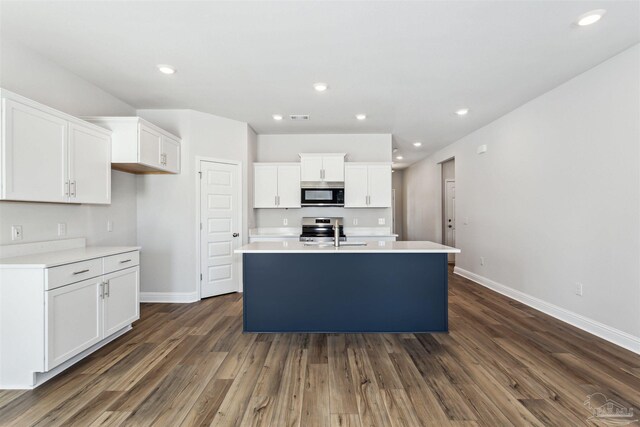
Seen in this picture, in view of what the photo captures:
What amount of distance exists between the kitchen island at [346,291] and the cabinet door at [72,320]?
50.1 inches

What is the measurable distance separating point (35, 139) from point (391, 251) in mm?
3120

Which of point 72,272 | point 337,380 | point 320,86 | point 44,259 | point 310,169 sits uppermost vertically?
point 320,86

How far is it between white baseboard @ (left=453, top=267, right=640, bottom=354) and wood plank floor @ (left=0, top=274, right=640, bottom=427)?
11cm

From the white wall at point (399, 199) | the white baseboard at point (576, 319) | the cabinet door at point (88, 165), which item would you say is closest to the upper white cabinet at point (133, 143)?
the cabinet door at point (88, 165)

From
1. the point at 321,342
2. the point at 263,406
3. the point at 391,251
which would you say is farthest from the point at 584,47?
the point at 263,406

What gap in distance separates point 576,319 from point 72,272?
478 cm

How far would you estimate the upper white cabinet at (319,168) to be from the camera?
4.97 m

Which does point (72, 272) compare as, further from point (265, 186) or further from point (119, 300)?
point (265, 186)

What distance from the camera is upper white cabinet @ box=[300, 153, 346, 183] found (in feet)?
16.3

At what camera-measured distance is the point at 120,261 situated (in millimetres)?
2809

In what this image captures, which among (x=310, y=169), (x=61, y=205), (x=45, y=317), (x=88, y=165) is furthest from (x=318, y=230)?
(x=45, y=317)

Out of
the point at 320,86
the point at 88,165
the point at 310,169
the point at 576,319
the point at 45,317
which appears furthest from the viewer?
the point at 310,169

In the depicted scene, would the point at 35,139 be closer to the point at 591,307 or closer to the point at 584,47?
the point at 584,47

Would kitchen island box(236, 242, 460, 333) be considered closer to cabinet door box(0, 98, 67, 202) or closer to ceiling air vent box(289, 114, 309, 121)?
cabinet door box(0, 98, 67, 202)
